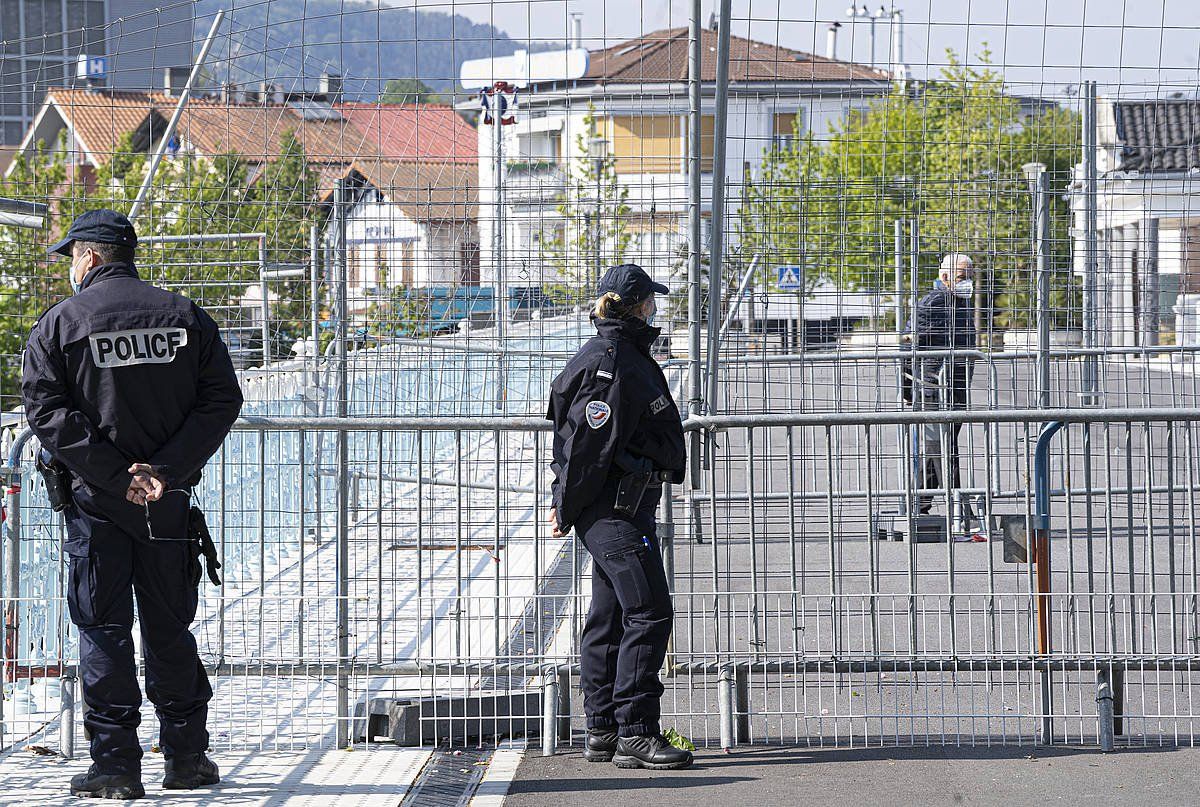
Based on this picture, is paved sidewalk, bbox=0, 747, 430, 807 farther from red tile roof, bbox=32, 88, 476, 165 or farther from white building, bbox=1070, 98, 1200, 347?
white building, bbox=1070, 98, 1200, 347

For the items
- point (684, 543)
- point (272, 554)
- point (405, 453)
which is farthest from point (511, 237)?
point (405, 453)

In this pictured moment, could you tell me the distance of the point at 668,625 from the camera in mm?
5453

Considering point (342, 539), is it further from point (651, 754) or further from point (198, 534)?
point (651, 754)

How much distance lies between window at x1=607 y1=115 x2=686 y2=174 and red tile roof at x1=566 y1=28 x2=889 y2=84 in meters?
0.19

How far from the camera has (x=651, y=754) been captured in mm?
5453

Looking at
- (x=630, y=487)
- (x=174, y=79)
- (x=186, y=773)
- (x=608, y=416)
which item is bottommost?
(x=186, y=773)

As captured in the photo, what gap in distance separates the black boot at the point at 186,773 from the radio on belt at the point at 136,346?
1.45 meters

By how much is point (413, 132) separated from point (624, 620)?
98.0 inches

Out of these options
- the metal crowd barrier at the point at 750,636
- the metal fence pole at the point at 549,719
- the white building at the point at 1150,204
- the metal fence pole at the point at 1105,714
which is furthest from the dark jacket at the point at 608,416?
the white building at the point at 1150,204

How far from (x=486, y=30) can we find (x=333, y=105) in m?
0.85

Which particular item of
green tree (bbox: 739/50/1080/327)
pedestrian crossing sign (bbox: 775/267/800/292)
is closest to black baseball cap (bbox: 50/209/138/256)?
green tree (bbox: 739/50/1080/327)

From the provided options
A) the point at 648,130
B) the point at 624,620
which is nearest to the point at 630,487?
the point at 624,620

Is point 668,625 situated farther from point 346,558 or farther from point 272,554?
point 272,554

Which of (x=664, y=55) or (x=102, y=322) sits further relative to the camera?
(x=664, y=55)
